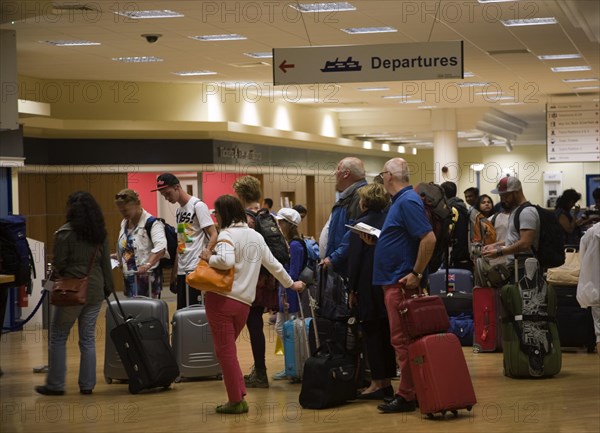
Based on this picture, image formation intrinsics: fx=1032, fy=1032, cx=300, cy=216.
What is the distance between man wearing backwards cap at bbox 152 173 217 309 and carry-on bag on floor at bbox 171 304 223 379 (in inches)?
21.9

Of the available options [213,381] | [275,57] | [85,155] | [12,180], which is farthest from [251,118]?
[213,381]

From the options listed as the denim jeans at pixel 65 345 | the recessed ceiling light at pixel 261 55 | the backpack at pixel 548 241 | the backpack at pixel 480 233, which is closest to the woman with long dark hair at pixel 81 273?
the denim jeans at pixel 65 345

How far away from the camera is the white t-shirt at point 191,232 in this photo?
8.34m

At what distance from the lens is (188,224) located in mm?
8391

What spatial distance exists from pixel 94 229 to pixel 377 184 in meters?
2.07

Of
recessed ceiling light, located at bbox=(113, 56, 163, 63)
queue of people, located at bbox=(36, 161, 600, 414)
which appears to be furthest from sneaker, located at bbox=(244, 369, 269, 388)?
recessed ceiling light, located at bbox=(113, 56, 163, 63)

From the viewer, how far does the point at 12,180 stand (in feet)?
42.3

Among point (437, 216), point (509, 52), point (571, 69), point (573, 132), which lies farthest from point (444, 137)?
point (437, 216)

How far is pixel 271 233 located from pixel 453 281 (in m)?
3.53

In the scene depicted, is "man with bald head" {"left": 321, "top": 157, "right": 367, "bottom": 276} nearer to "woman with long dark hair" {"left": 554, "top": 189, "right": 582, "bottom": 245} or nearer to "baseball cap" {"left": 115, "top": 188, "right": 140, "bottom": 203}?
"baseball cap" {"left": 115, "top": 188, "right": 140, "bottom": 203}

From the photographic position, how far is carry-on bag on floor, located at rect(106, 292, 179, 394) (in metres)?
7.40

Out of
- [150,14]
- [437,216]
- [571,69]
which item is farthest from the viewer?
[571,69]

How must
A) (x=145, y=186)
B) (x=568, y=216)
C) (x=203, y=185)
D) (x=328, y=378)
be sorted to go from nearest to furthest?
(x=328, y=378)
(x=568, y=216)
(x=203, y=185)
(x=145, y=186)

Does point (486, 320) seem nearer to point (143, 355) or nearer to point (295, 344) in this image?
point (295, 344)
